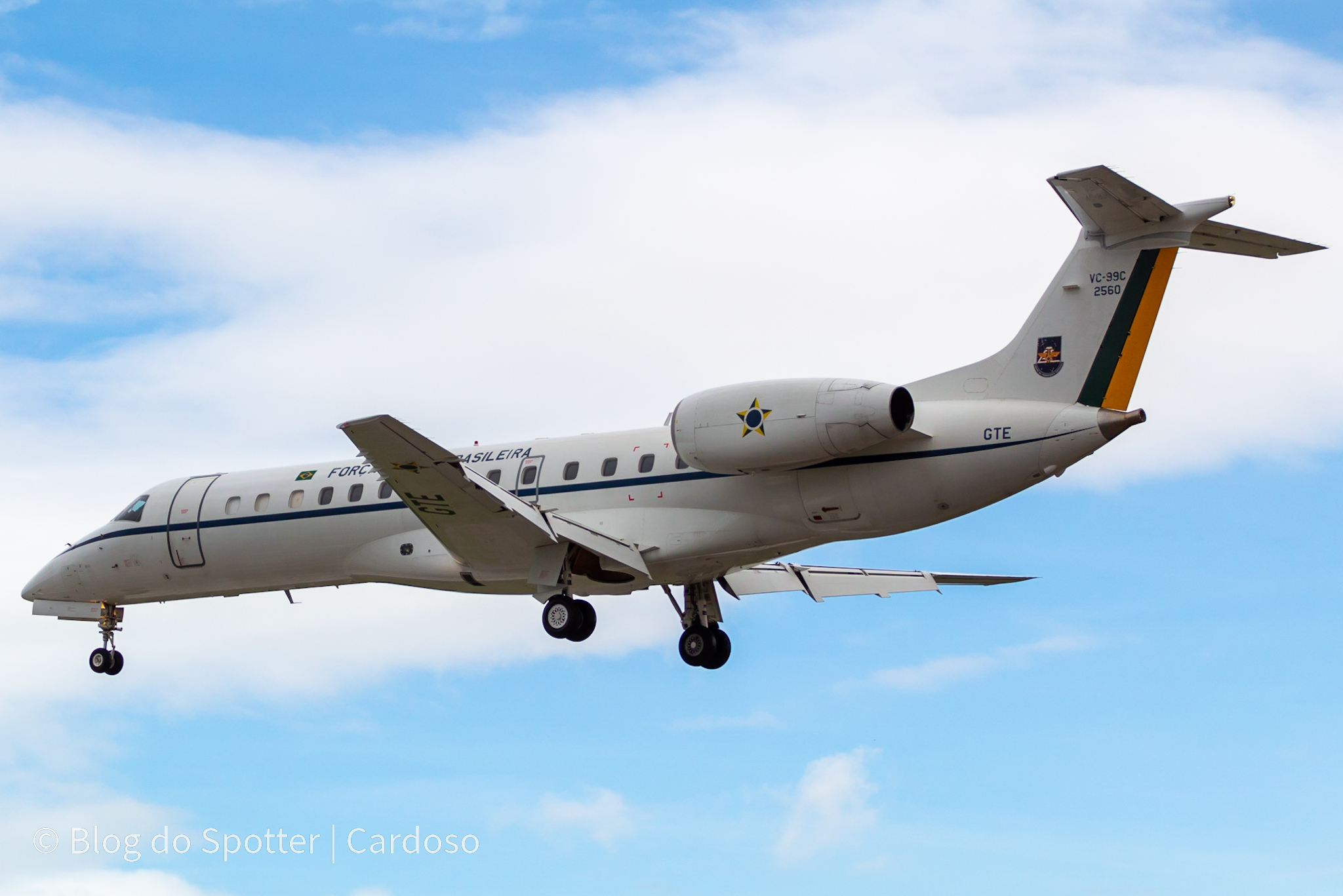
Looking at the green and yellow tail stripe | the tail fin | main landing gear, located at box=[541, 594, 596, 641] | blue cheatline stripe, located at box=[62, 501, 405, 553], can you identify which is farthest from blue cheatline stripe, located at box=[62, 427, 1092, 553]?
main landing gear, located at box=[541, 594, 596, 641]

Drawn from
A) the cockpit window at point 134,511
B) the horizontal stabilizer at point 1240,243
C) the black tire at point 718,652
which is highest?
the cockpit window at point 134,511

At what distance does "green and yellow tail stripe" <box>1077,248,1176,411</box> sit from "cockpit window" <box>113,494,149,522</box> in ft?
51.2

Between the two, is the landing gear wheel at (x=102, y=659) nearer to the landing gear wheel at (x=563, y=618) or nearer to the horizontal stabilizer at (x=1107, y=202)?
the landing gear wheel at (x=563, y=618)

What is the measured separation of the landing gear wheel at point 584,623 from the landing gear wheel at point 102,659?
31.3 feet

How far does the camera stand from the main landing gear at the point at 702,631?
24.1 m

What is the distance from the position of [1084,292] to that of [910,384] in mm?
2479

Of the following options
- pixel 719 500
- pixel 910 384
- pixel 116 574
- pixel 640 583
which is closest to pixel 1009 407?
pixel 910 384

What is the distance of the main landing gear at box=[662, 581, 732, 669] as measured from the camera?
24.1m

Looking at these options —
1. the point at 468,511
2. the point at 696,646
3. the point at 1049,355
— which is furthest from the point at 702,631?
the point at 1049,355

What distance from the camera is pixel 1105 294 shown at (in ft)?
64.8

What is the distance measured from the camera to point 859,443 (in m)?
19.5

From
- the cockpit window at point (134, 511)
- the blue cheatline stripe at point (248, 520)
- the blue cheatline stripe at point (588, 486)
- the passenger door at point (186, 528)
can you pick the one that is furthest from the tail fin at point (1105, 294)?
the cockpit window at point (134, 511)

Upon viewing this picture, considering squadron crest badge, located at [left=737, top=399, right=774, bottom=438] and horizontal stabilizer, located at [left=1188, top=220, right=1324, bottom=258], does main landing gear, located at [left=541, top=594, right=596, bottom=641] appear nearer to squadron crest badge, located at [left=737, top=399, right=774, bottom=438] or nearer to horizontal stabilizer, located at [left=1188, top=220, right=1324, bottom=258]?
squadron crest badge, located at [left=737, top=399, right=774, bottom=438]

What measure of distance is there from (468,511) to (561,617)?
198 centimetres
